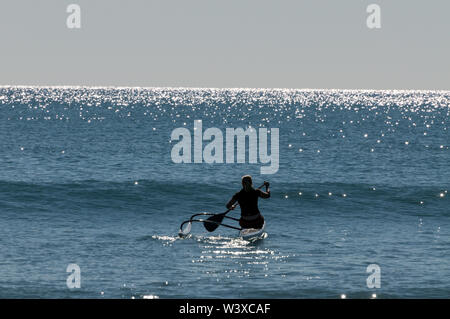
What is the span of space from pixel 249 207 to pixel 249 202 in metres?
0.29

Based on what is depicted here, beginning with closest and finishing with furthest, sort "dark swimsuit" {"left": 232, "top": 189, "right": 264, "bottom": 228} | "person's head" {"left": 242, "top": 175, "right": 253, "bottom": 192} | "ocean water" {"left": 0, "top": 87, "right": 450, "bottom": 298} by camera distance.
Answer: "ocean water" {"left": 0, "top": 87, "right": 450, "bottom": 298} < "person's head" {"left": 242, "top": 175, "right": 253, "bottom": 192} < "dark swimsuit" {"left": 232, "top": 189, "right": 264, "bottom": 228}

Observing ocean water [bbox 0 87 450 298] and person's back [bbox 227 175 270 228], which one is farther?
person's back [bbox 227 175 270 228]

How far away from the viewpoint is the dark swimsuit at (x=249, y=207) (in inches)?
840

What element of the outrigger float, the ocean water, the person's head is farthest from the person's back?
the ocean water

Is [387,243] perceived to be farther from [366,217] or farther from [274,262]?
[366,217]

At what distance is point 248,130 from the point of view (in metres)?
112

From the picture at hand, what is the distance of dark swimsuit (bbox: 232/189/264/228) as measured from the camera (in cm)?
2133

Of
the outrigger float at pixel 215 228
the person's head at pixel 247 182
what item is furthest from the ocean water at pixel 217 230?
the person's head at pixel 247 182

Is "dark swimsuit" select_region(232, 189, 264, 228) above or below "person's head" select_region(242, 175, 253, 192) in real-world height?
below

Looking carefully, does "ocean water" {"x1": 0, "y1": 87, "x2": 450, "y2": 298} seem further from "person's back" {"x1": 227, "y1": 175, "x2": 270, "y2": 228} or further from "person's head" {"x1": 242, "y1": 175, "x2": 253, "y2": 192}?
"person's head" {"x1": 242, "y1": 175, "x2": 253, "y2": 192}

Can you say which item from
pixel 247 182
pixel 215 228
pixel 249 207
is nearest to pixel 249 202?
pixel 249 207

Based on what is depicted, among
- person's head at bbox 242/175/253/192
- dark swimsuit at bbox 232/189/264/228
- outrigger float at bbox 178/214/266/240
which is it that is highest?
person's head at bbox 242/175/253/192

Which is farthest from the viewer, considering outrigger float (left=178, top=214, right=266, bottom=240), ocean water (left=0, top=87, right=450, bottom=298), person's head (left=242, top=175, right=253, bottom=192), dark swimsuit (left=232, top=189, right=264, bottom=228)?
outrigger float (left=178, top=214, right=266, bottom=240)

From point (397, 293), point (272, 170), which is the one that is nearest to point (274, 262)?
point (397, 293)
